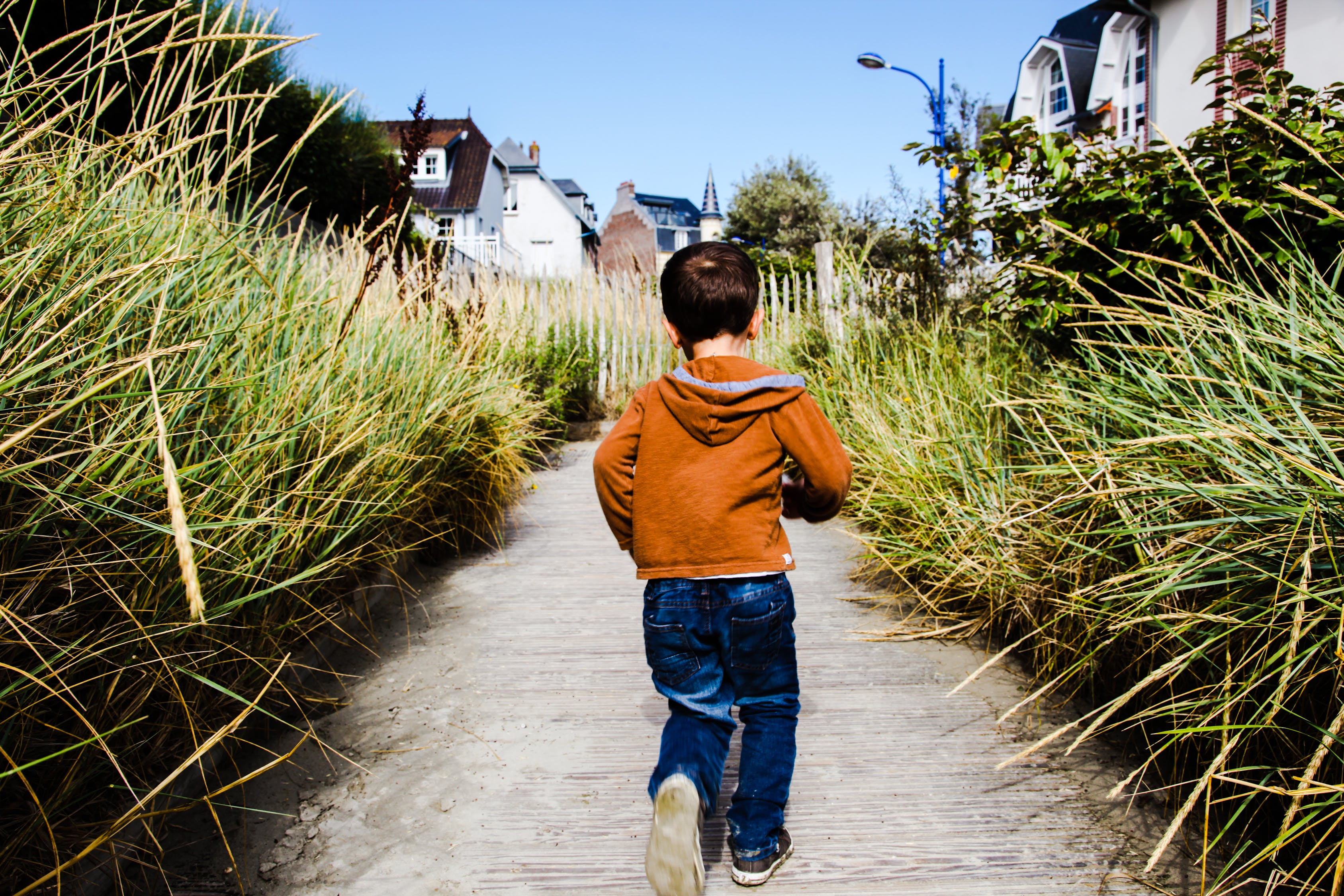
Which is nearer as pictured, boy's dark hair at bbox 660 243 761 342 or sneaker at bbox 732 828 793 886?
sneaker at bbox 732 828 793 886

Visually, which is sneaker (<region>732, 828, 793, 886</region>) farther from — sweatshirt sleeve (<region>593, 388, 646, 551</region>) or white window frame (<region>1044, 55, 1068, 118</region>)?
white window frame (<region>1044, 55, 1068, 118</region>)

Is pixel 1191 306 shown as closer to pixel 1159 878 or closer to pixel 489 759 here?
pixel 1159 878

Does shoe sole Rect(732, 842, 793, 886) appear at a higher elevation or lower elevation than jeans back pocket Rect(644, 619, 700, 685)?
lower

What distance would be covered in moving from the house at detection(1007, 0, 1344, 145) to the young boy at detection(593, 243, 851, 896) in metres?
7.17

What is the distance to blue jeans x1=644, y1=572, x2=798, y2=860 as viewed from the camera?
6.16 feet

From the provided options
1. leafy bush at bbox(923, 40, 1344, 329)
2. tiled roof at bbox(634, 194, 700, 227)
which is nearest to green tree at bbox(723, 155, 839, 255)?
leafy bush at bbox(923, 40, 1344, 329)

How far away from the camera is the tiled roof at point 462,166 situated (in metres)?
40.6

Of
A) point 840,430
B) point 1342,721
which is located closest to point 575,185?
point 840,430

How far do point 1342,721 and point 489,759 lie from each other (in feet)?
6.67

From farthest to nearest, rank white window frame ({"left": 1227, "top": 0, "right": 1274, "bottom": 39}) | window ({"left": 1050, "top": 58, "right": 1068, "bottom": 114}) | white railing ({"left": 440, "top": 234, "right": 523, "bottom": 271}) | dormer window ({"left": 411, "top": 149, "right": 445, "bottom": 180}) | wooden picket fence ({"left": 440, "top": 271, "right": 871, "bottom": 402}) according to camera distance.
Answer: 1. dormer window ({"left": 411, "top": 149, "right": 445, "bottom": 180})
2. window ({"left": 1050, "top": 58, "right": 1068, "bottom": 114})
3. white window frame ({"left": 1227, "top": 0, "right": 1274, "bottom": 39})
4. wooden picket fence ({"left": 440, "top": 271, "right": 871, "bottom": 402})
5. white railing ({"left": 440, "top": 234, "right": 523, "bottom": 271})

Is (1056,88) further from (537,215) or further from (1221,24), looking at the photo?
(537,215)

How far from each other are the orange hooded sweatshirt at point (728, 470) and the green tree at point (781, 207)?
29267 millimetres

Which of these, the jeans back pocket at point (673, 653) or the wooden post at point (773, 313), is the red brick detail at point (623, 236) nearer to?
the wooden post at point (773, 313)

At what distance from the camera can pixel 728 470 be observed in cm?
194
